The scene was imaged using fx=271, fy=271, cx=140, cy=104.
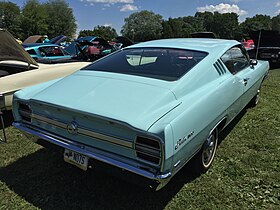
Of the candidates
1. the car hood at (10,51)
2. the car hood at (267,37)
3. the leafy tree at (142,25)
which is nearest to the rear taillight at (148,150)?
the car hood at (10,51)

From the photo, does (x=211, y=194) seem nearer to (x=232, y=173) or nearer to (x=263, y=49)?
(x=232, y=173)

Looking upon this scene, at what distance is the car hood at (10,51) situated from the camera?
187 inches

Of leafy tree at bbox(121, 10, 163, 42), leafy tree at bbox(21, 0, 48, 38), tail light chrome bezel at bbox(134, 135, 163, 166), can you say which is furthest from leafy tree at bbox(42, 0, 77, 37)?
tail light chrome bezel at bbox(134, 135, 163, 166)

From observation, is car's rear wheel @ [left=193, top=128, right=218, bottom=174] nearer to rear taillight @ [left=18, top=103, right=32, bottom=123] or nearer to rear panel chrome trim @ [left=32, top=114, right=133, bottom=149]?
rear panel chrome trim @ [left=32, top=114, right=133, bottom=149]

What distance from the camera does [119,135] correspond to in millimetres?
2035

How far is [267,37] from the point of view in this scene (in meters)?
11.3

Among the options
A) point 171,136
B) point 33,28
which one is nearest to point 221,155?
point 171,136

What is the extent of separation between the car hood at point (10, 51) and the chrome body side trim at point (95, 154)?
98.5 inches

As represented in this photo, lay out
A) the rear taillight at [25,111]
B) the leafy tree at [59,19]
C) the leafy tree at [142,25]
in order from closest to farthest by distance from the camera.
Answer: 1. the rear taillight at [25,111]
2. the leafy tree at [59,19]
3. the leafy tree at [142,25]

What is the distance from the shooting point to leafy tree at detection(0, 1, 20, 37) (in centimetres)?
6488

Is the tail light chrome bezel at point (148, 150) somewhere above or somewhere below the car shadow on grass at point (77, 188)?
above

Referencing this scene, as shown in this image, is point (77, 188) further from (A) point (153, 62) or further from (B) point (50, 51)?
(B) point (50, 51)

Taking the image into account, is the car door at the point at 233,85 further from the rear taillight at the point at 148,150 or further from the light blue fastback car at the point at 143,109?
the rear taillight at the point at 148,150

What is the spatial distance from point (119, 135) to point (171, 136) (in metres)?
0.40
